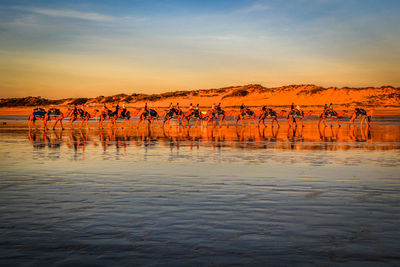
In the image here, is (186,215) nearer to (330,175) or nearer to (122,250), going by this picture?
(122,250)

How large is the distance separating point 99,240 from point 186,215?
155cm

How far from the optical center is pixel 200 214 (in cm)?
648

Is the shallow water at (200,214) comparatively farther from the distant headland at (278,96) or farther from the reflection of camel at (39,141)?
the distant headland at (278,96)

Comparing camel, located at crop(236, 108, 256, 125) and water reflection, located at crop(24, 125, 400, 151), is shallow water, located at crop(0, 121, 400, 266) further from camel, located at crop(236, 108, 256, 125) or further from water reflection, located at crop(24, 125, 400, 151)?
camel, located at crop(236, 108, 256, 125)

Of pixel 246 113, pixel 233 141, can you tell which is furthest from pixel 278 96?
pixel 233 141

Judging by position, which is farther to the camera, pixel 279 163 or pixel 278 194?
pixel 279 163

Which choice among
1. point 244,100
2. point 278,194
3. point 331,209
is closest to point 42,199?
point 278,194

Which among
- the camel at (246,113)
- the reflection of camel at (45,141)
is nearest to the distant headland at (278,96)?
the camel at (246,113)

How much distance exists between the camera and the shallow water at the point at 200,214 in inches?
186

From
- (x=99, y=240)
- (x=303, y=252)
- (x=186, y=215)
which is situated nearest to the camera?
(x=303, y=252)

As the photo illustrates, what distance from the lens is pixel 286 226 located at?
19.0 ft

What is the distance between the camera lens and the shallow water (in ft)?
15.5

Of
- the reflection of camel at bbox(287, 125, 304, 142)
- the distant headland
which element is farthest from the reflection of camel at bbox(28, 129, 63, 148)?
the distant headland

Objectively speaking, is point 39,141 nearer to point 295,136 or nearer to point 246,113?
point 295,136
